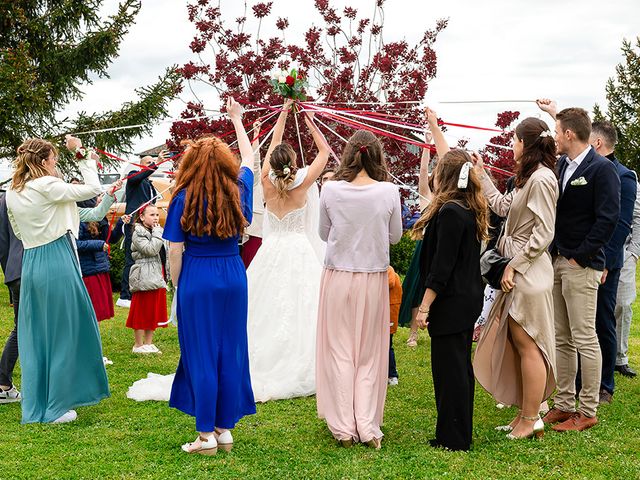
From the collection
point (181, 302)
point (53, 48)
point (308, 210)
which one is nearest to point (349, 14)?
point (53, 48)

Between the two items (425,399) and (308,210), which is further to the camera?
(308,210)

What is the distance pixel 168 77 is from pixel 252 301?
9.61 m

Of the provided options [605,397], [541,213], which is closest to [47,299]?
[541,213]

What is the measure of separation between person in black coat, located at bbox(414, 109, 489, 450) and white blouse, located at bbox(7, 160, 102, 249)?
8.67ft

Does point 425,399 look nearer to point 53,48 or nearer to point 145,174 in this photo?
point 145,174

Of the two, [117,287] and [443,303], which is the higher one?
[443,303]

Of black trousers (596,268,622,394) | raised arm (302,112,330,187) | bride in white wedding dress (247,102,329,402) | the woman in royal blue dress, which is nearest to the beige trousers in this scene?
black trousers (596,268,622,394)

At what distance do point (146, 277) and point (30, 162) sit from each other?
9.32 feet

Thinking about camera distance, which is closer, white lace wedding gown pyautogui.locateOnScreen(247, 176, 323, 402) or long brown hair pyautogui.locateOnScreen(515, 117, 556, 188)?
long brown hair pyautogui.locateOnScreen(515, 117, 556, 188)

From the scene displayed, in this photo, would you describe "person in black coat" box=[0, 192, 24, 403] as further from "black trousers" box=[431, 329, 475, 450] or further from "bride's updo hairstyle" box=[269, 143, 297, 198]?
"black trousers" box=[431, 329, 475, 450]

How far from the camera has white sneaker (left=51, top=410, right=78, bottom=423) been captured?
5.60m

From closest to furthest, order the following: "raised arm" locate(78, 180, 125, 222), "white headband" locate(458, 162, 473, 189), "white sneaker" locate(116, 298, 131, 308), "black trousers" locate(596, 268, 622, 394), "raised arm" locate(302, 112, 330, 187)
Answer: "white headband" locate(458, 162, 473, 189) < "raised arm" locate(78, 180, 125, 222) < "black trousers" locate(596, 268, 622, 394) < "raised arm" locate(302, 112, 330, 187) < "white sneaker" locate(116, 298, 131, 308)

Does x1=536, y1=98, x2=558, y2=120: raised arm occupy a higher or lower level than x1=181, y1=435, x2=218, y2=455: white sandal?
higher

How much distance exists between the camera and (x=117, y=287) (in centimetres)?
1405
